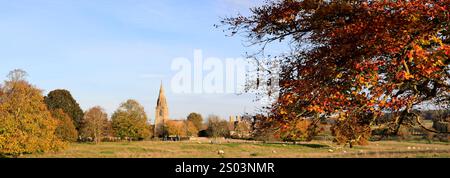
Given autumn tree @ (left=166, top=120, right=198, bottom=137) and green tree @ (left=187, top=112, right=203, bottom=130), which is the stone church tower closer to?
autumn tree @ (left=166, top=120, right=198, bottom=137)

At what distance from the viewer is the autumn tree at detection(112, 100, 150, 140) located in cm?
8025

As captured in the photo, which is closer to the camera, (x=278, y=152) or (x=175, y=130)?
(x=278, y=152)

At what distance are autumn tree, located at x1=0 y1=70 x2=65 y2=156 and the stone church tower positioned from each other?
8077cm

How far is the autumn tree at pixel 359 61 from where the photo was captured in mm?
7641

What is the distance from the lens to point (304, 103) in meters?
8.55

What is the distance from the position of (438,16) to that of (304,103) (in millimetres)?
3017

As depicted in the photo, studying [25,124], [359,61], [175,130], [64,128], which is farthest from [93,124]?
[359,61]

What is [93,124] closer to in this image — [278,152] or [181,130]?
[181,130]

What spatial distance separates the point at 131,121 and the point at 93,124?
7208 millimetres

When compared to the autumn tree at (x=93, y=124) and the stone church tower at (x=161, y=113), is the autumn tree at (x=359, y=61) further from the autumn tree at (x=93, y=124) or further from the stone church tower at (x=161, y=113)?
the stone church tower at (x=161, y=113)

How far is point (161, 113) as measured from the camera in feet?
470
